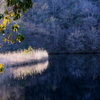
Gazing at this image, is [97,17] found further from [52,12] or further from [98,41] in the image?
[52,12]

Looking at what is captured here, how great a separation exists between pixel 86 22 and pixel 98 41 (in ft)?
11.3

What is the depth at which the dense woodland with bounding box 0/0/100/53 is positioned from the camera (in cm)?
2300

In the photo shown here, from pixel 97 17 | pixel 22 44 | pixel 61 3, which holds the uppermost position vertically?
pixel 61 3

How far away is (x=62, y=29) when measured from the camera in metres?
26.7

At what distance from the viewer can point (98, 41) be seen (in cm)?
2264

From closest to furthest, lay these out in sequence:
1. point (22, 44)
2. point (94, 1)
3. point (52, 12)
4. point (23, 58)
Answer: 1. point (23, 58)
2. point (22, 44)
3. point (52, 12)
4. point (94, 1)

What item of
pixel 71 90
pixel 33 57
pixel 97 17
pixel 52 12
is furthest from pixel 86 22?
pixel 71 90

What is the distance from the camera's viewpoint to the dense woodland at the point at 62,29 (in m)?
23.0

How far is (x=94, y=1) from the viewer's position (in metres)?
31.1

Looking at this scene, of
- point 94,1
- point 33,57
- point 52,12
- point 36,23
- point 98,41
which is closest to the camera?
point 33,57

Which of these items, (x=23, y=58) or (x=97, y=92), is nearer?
(x=97, y=92)

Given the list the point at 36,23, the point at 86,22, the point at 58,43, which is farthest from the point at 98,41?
the point at 36,23

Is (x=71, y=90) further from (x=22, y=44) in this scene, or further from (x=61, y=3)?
(x=61, y=3)

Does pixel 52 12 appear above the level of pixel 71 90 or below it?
above
